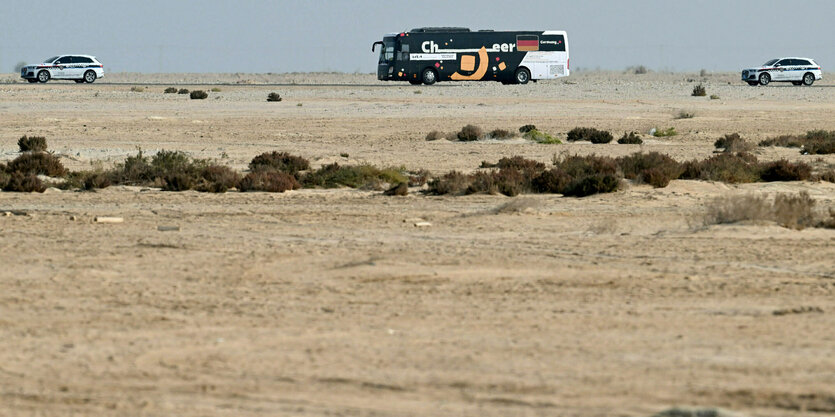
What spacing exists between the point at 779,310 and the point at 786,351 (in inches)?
61.4

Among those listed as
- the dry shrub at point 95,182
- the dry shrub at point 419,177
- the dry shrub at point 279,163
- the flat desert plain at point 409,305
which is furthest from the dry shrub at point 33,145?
the dry shrub at point 419,177

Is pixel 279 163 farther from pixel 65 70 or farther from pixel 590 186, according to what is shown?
pixel 65 70

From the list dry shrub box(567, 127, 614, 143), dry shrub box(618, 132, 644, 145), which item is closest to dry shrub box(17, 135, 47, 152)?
dry shrub box(567, 127, 614, 143)

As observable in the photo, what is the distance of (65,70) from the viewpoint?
223 feet

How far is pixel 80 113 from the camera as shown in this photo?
3988 centimetres

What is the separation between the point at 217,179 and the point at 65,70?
50922 mm

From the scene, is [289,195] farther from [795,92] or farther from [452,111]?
[795,92]

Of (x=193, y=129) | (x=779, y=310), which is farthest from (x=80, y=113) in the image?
(x=779, y=310)

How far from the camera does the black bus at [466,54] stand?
60312 mm

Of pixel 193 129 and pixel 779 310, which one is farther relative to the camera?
pixel 193 129

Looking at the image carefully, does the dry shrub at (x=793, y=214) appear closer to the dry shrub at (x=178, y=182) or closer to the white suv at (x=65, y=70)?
the dry shrub at (x=178, y=182)

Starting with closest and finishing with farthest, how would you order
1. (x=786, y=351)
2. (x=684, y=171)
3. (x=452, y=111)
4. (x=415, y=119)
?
(x=786, y=351) < (x=684, y=171) < (x=415, y=119) < (x=452, y=111)

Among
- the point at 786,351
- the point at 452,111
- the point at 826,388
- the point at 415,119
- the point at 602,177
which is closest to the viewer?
the point at 826,388

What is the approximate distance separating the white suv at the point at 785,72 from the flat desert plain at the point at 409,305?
50832 millimetres
